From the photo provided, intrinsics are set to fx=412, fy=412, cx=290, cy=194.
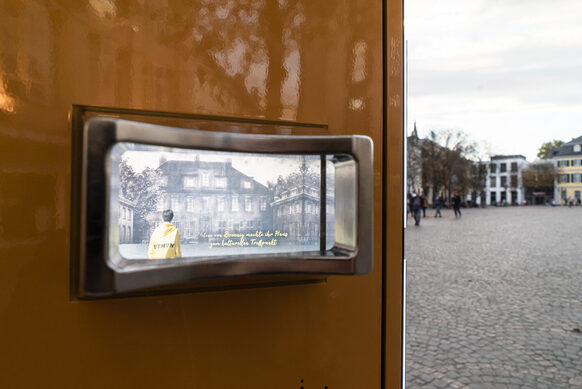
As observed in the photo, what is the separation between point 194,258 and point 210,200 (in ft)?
0.40

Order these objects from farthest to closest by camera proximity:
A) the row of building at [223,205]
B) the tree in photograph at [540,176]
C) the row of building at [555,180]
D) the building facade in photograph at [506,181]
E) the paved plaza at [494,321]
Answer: the building facade in photograph at [506,181] → the row of building at [555,180] → the tree in photograph at [540,176] → the paved plaza at [494,321] → the row of building at [223,205]

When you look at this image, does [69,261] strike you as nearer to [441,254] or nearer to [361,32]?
[361,32]

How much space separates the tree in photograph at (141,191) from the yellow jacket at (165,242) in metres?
0.02

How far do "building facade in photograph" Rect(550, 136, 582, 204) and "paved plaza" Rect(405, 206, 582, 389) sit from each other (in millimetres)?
78404

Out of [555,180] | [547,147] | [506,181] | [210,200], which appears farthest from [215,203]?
[547,147]

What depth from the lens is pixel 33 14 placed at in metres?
0.76

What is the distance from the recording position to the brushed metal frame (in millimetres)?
702

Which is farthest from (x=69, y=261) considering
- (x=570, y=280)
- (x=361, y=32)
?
(x=570, y=280)

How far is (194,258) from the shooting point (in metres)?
0.83

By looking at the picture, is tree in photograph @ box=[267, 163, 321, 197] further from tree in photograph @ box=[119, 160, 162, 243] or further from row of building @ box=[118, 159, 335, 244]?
tree in photograph @ box=[119, 160, 162, 243]

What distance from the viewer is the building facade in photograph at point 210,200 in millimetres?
824

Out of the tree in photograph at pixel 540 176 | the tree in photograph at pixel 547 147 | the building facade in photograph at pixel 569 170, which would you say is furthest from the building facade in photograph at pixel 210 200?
the tree in photograph at pixel 547 147

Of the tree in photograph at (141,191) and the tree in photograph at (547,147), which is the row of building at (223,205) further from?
the tree in photograph at (547,147)

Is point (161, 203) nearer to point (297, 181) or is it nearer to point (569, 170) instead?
point (297, 181)
